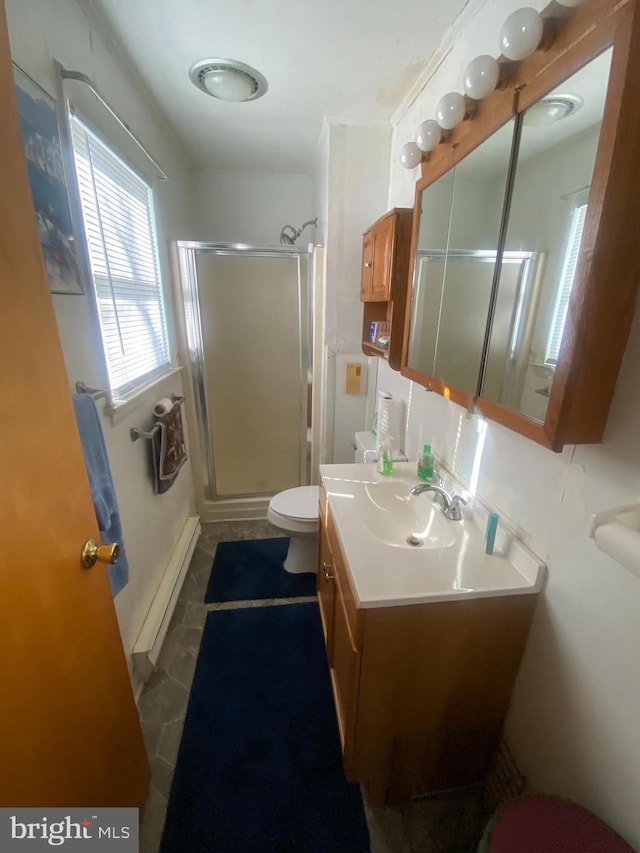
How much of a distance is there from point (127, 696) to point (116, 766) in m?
0.14

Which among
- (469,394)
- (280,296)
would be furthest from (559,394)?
(280,296)

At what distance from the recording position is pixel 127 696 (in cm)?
98

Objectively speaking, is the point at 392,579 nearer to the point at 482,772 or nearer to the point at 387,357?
the point at 482,772

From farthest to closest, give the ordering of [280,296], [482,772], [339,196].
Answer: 1. [280,296]
2. [339,196]
3. [482,772]

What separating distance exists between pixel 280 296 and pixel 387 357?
1085 millimetres

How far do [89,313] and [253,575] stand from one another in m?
1.58

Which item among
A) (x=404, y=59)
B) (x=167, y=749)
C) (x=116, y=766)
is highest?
(x=404, y=59)

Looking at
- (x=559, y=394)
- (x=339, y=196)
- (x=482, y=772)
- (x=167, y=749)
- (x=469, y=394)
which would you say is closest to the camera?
(x=559, y=394)

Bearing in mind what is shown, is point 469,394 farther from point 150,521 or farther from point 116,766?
point 150,521

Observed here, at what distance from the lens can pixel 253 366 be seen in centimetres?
244

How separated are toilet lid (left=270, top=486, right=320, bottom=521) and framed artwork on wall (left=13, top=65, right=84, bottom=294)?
4.38 ft

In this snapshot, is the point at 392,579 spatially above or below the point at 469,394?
below

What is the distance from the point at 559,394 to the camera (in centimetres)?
67

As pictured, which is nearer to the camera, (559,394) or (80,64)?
(559,394)
